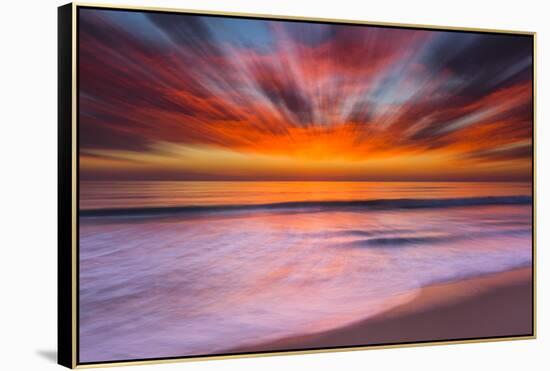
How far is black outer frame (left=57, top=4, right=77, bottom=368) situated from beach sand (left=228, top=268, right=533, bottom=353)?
1.11 meters

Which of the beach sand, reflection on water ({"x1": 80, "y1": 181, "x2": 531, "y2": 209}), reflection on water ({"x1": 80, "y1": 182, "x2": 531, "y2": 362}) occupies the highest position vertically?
reflection on water ({"x1": 80, "y1": 181, "x2": 531, "y2": 209})

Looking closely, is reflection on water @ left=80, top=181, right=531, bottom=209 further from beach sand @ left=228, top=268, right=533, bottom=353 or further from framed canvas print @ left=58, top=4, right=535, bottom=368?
beach sand @ left=228, top=268, right=533, bottom=353

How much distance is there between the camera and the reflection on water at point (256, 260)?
5.12 meters

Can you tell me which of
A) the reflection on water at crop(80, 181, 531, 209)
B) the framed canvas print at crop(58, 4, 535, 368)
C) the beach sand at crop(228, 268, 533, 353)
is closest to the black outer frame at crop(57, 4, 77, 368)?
the framed canvas print at crop(58, 4, 535, 368)

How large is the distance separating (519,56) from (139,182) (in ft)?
8.78

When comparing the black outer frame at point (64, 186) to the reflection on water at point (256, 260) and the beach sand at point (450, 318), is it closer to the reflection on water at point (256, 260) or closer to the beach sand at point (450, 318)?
the reflection on water at point (256, 260)

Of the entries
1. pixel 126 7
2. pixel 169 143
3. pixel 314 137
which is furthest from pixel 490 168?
pixel 126 7

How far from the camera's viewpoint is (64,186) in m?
5.10

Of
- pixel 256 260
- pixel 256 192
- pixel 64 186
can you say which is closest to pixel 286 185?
pixel 256 192

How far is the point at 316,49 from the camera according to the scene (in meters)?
5.50

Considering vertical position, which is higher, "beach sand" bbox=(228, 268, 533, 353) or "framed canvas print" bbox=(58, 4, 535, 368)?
"framed canvas print" bbox=(58, 4, 535, 368)

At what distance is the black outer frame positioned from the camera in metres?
5.05

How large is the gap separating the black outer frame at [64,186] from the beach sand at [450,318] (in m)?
1.11

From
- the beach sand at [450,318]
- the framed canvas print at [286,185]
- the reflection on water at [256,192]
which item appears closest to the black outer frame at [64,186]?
the framed canvas print at [286,185]
